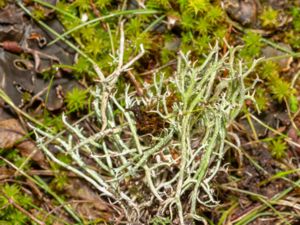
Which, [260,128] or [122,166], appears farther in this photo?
[260,128]

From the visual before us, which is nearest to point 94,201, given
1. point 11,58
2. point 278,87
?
point 11,58

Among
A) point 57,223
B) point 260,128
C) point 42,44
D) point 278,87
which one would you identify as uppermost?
point 42,44

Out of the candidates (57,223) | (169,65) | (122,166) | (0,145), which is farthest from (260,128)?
(0,145)

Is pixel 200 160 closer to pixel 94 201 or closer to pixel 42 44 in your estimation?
pixel 94 201

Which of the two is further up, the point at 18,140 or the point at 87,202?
the point at 18,140

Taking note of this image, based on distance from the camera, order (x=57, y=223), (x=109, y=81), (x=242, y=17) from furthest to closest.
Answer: (x=242, y=17) < (x=57, y=223) < (x=109, y=81)

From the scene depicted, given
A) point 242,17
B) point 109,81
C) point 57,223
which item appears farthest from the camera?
point 242,17

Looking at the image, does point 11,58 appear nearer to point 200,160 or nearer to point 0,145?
point 0,145

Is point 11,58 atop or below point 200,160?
atop

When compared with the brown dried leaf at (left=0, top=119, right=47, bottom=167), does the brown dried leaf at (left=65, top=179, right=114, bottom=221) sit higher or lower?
lower

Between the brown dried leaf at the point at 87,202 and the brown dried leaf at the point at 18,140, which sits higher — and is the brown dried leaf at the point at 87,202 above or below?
below
